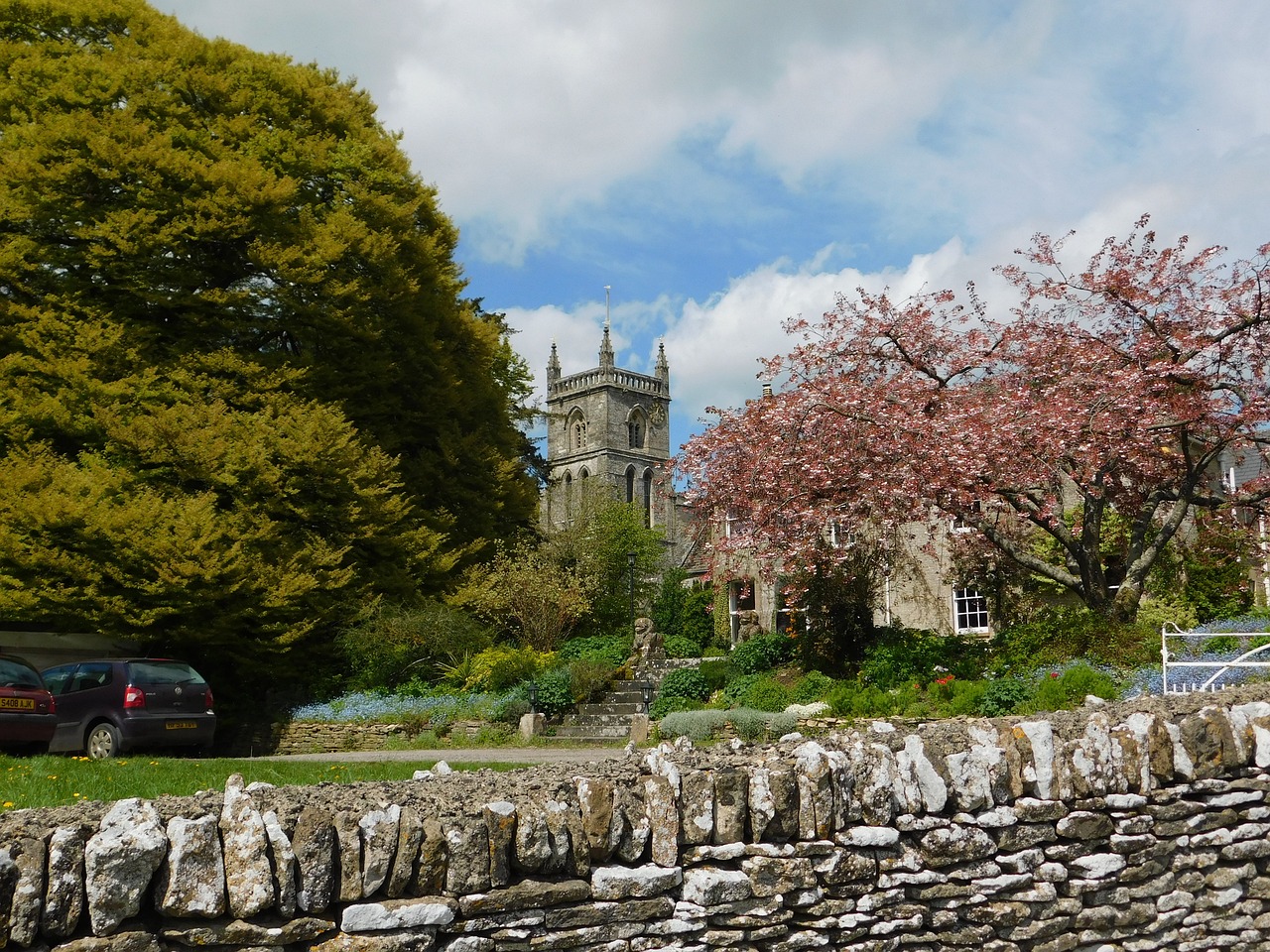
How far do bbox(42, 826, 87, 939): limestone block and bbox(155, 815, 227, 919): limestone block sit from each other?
24 centimetres

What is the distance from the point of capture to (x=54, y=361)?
758 inches

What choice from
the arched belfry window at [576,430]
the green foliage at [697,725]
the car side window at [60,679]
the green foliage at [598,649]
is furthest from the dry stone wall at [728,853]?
the arched belfry window at [576,430]

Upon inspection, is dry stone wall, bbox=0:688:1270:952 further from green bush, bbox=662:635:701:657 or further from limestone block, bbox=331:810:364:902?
green bush, bbox=662:635:701:657

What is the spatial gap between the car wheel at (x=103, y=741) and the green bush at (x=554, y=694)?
713 centimetres

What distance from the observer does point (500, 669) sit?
19359 millimetres

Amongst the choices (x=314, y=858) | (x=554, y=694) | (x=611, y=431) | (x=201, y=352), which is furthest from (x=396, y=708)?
(x=611, y=431)

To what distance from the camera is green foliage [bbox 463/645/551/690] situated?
1933 centimetres

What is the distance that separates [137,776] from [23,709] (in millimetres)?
4413

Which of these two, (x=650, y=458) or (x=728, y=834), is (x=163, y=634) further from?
(x=650, y=458)

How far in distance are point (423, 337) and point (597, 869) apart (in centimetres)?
2009

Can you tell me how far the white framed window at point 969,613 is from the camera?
24486 millimetres

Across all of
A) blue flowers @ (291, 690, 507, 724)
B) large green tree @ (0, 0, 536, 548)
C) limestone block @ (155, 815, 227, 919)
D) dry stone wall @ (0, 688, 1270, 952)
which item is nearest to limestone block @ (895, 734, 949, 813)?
dry stone wall @ (0, 688, 1270, 952)

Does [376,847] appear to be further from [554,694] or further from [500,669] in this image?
[500,669]

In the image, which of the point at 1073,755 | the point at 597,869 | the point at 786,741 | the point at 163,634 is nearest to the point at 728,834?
the point at 597,869
